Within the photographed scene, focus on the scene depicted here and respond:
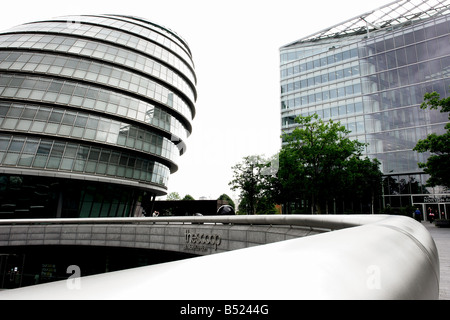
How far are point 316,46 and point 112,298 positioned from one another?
63.7 metres

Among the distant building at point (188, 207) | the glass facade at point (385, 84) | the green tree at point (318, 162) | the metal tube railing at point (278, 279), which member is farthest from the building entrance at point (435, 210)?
the metal tube railing at point (278, 279)

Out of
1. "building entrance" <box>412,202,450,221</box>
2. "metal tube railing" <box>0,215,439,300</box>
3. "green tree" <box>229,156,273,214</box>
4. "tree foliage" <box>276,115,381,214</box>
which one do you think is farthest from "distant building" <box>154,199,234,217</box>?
"metal tube railing" <box>0,215,439,300</box>

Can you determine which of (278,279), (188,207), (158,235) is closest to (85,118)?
(158,235)

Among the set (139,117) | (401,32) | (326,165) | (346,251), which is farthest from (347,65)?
(346,251)

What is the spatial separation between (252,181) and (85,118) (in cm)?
2332

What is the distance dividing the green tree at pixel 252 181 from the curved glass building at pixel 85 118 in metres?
10.4

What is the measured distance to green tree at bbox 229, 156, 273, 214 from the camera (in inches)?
1563

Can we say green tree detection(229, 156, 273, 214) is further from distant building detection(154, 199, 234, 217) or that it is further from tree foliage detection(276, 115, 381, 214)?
tree foliage detection(276, 115, 381, 214)

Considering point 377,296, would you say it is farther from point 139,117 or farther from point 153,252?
point 139,117

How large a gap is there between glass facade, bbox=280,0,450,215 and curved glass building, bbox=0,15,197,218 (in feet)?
94.4

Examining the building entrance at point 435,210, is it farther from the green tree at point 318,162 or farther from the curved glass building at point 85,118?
the curved glass building at point 85,118

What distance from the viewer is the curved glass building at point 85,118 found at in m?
26.4

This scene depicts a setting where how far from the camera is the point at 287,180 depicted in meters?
28.4

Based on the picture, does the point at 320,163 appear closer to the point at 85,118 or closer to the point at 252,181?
the point at 252,181
